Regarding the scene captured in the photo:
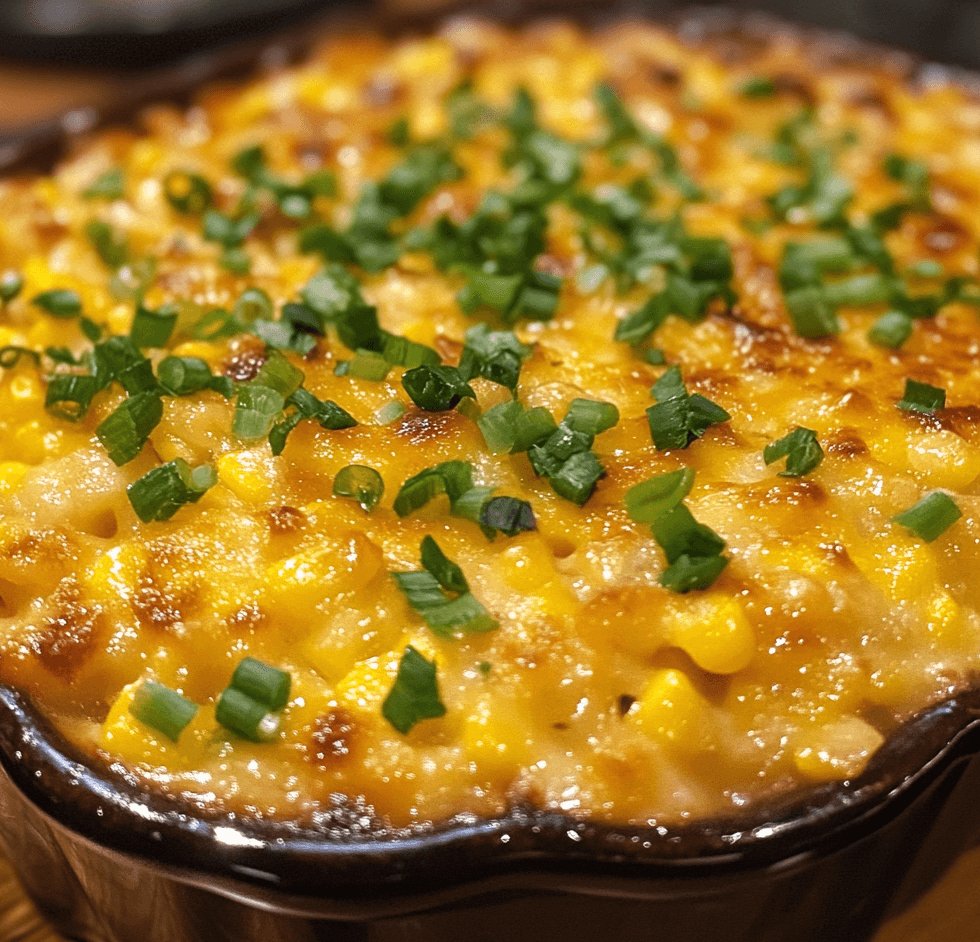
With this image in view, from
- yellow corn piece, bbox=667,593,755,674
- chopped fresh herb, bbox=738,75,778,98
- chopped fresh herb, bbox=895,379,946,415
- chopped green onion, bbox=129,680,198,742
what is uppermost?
chopped fresh herb, bbox=738,75,778,98

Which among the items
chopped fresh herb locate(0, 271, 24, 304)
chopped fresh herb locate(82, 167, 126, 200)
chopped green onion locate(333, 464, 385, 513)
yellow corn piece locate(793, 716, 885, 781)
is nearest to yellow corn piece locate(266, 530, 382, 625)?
chopped green onion locate(333, 464, 385, 513)

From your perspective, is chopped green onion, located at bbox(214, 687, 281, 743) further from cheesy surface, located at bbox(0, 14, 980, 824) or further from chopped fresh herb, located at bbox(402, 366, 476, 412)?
chopped fresh herb, located at bbox(402, 366, 476, 412)

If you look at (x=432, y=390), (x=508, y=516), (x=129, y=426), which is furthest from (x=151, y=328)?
(x=508, y=516)

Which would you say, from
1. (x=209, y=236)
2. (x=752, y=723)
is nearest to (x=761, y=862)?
(x=752, y=723)

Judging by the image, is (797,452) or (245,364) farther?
(245,364)

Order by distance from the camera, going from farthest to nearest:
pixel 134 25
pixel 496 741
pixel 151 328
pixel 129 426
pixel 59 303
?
pixel 134 25, pixel 59 303, pixel 151 328, pixel 129 426, pixel 496 741

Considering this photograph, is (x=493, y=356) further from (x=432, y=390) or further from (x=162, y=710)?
(x=162, y=710)
